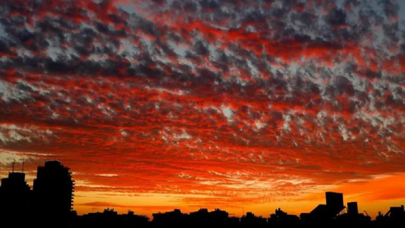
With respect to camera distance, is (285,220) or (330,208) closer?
(330,208)

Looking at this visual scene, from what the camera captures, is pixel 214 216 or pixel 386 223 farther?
pixel 214 216

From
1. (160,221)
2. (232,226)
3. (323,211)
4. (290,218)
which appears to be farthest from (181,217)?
(323,211)

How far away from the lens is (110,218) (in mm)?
195625

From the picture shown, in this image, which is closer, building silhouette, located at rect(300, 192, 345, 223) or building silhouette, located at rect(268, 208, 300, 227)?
building silhouette, located at rect(300, 192, 345, 223)

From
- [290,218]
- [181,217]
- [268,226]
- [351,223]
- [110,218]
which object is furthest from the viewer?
[110,218]

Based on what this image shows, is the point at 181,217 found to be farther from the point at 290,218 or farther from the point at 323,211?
the point at 323,211

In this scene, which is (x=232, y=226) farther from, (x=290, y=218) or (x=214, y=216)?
(x=290, y=218)

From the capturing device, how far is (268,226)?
146250mm

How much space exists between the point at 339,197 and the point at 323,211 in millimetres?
5848

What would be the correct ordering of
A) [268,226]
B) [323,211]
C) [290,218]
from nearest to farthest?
[323,211] < [290,218] < [268,226]

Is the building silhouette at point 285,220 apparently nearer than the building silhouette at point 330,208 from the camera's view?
No

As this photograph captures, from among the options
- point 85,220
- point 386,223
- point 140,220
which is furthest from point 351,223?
point 85,220

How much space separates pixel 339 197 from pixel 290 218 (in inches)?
2576

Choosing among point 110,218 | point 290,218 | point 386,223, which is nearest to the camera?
point 386,223
